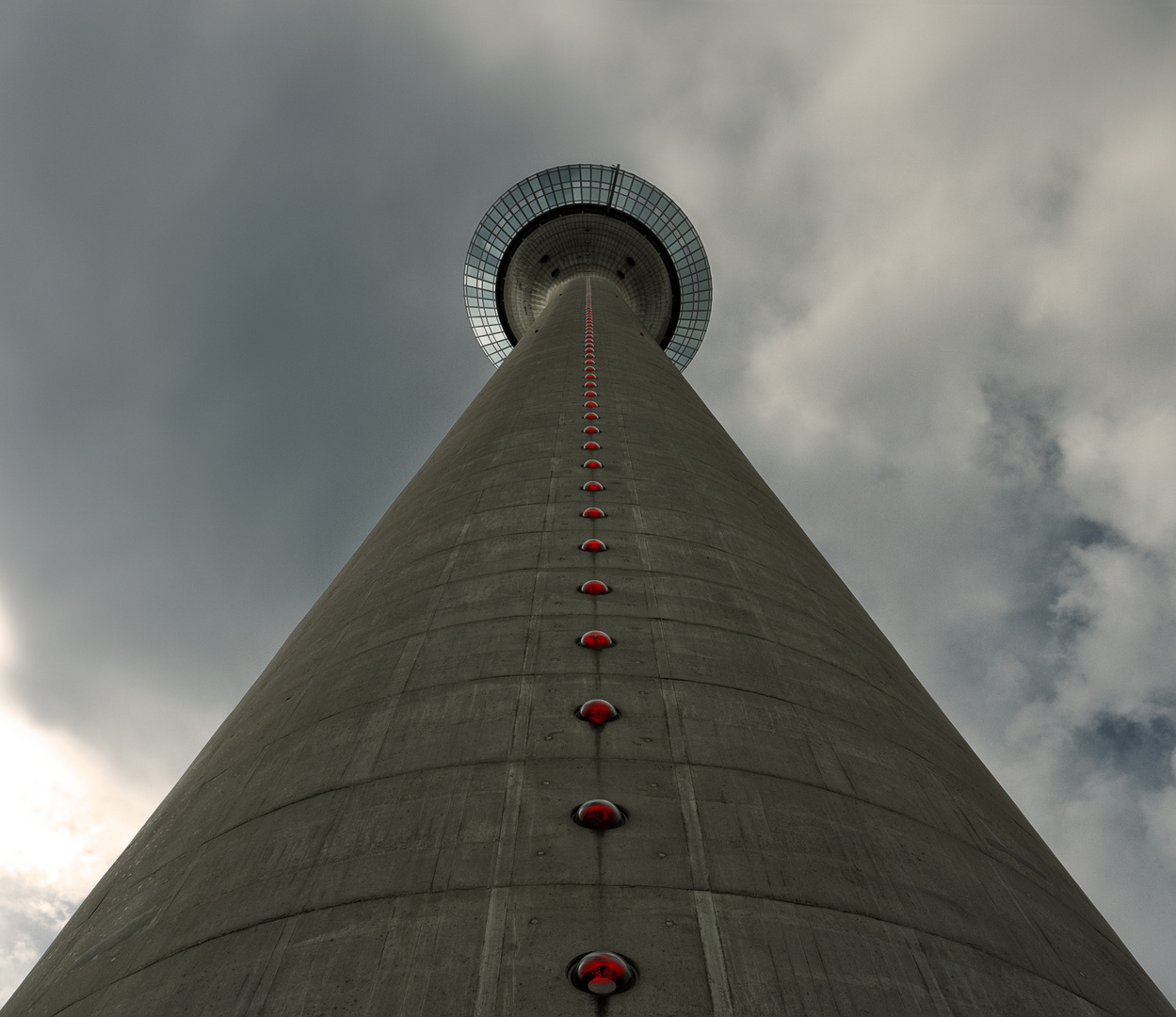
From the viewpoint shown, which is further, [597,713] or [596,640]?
[596,640]

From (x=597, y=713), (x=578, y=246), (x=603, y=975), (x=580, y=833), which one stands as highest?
(x=578, y=246)

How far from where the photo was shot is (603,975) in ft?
13.1

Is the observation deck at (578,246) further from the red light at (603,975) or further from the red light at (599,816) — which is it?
the red light at (603,975)

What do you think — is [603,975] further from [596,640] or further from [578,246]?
[578,246]

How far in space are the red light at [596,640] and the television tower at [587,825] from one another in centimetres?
6

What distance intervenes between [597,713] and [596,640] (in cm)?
116

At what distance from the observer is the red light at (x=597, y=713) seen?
20.2ft

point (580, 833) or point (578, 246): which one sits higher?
point (578, 246)

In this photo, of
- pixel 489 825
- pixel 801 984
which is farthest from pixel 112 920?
pixel 801 984

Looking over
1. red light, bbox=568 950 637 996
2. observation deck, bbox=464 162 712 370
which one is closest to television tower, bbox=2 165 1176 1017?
red light, bbox=568 950 637 996

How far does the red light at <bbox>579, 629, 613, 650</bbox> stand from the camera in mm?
7238

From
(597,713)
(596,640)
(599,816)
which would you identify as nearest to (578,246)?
(596,640)

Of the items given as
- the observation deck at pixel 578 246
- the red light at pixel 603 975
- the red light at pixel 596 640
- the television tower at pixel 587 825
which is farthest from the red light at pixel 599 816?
the observation deck at pixel 578 246

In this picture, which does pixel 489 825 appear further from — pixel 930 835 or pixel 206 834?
pixel 930 835
